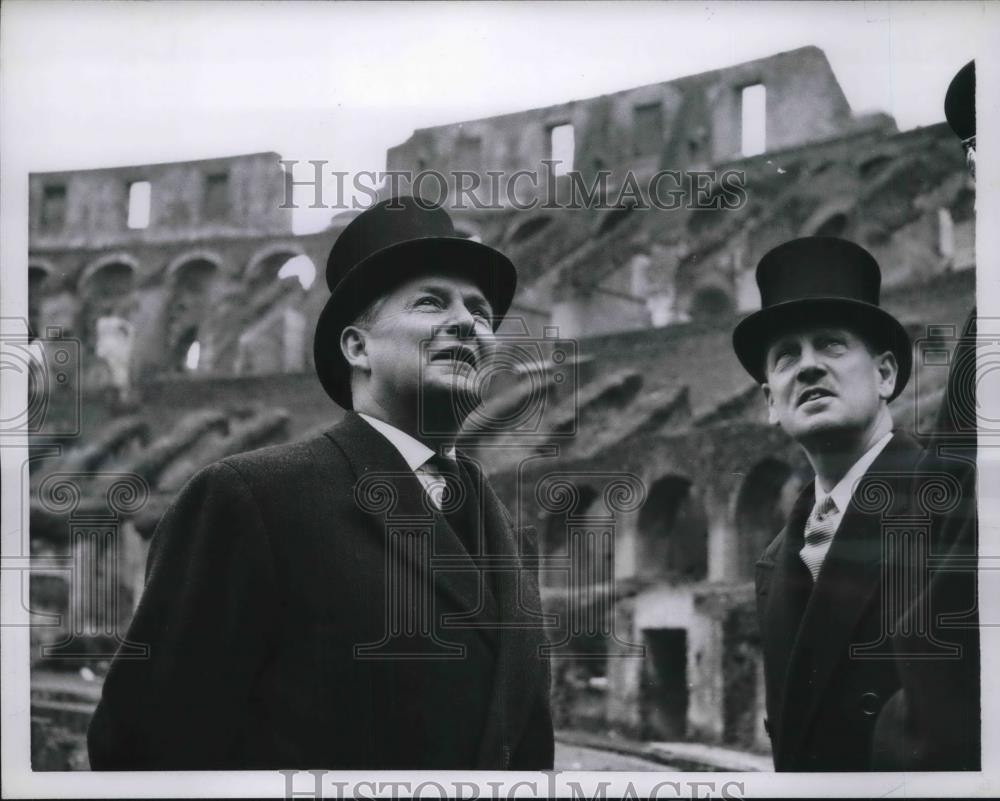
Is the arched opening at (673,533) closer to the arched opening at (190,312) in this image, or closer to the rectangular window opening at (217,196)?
the arched opening at (190,312)

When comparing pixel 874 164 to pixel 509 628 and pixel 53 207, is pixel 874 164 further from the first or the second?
pixel 53 207

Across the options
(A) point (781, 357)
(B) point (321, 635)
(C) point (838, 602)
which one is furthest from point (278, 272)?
(C) point (838, 602)

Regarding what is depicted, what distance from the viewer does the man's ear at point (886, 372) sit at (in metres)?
6.06

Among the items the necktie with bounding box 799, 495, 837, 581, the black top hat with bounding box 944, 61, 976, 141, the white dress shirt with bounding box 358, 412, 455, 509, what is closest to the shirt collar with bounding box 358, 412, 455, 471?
the white dress shirt with bounding box 358, 412, 455, 509

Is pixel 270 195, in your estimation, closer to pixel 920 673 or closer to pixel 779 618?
pixel 779 618

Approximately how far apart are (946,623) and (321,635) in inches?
110

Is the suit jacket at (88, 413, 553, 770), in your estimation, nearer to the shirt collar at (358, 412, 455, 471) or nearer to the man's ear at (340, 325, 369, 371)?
the shirt collar at (358, 412, 455, 471)

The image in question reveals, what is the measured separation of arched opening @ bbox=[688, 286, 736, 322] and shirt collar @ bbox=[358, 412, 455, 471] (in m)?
1.41

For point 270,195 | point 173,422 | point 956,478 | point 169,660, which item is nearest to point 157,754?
point 169,660

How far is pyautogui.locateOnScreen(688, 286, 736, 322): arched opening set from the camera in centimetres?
620

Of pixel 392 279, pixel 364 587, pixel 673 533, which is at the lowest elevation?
pixel 364 587

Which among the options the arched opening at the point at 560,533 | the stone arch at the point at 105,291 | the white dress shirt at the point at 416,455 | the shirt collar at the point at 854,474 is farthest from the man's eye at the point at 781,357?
the stone arch at the point at 105,291

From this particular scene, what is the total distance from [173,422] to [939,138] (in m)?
3.82

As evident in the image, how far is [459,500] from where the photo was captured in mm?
5863
